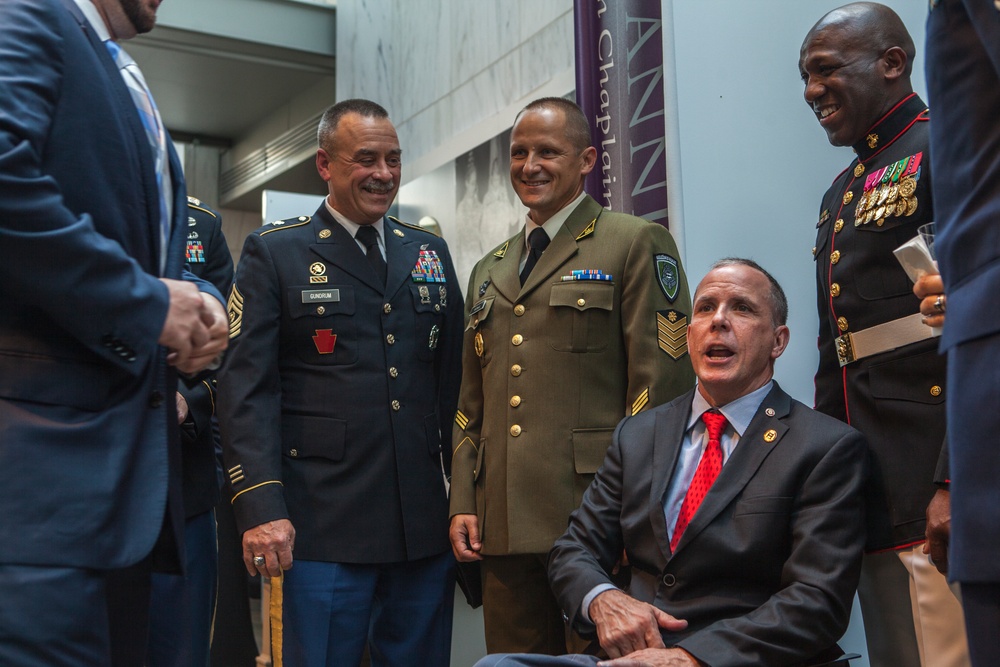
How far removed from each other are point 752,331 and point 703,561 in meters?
0.50

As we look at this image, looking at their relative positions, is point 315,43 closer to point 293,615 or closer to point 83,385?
point 293,615

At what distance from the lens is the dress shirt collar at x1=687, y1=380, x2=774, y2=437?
2133 millimetres

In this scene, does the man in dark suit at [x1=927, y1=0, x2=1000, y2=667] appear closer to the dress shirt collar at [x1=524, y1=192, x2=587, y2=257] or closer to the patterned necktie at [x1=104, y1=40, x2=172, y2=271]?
the patterned necktie at [x1=104, y1=40, x2=172, y2=271]

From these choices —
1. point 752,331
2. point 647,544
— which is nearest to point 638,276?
point 752,331

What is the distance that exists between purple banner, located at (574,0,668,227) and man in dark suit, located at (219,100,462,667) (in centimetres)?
72

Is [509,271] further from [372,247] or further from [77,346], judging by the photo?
[77,346]

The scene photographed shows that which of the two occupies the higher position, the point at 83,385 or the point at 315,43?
the point at 315,43

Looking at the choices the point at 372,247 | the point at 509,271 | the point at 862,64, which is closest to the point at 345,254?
the point at 372,247

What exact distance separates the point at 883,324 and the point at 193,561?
160 centimetres

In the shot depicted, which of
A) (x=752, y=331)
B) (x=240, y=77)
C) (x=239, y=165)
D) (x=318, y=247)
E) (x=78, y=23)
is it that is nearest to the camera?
(x=78, y=23)

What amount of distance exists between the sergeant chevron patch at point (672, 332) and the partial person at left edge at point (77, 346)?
1139mm

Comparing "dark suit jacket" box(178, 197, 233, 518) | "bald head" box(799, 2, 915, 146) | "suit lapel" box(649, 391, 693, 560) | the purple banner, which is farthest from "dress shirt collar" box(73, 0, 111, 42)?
the purple banner

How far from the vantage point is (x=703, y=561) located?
77.7 inches

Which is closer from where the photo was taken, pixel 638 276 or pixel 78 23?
pixel 78 23
